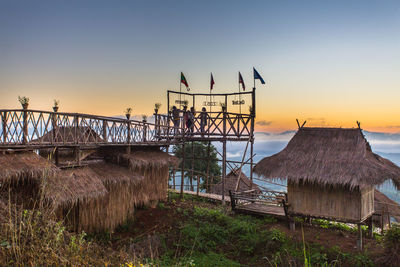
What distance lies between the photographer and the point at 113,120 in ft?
41.9

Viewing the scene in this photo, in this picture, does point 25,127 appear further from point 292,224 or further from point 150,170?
point 292,224

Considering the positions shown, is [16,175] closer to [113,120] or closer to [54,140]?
[54,140]

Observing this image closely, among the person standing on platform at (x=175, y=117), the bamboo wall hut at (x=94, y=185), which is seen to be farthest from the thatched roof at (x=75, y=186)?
the person standing on platform at (x=175, y=117)

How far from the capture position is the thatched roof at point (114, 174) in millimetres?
12234

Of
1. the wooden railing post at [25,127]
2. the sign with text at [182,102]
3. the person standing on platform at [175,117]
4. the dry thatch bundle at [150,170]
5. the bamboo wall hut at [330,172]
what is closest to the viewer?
the wooden railing post at [25,127]

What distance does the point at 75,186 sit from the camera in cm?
1028

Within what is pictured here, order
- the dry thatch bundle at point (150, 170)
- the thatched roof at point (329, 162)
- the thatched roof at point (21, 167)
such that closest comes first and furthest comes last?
1. the thatched roof at point (21, 167)
2. the thatched roof at point (329, 162)
3. the dry thatch bundle at point (150, 170)

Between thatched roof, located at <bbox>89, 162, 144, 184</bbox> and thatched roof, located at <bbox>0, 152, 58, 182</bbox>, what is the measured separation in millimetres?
2644

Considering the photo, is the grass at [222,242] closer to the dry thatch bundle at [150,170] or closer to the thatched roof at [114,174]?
the dry thatch bundle at [150,170]

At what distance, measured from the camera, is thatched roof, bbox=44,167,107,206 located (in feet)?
30.7

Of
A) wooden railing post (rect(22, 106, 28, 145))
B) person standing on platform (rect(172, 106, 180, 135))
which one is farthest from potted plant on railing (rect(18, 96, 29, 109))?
person standing on platform (rect(172, 106, 180, 135))

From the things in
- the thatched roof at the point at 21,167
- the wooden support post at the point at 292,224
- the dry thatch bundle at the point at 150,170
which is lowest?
the wooden support post at the point at 292,224

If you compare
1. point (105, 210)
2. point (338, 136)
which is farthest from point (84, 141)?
point (338, 136)

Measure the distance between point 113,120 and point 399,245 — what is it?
34.7 feet
